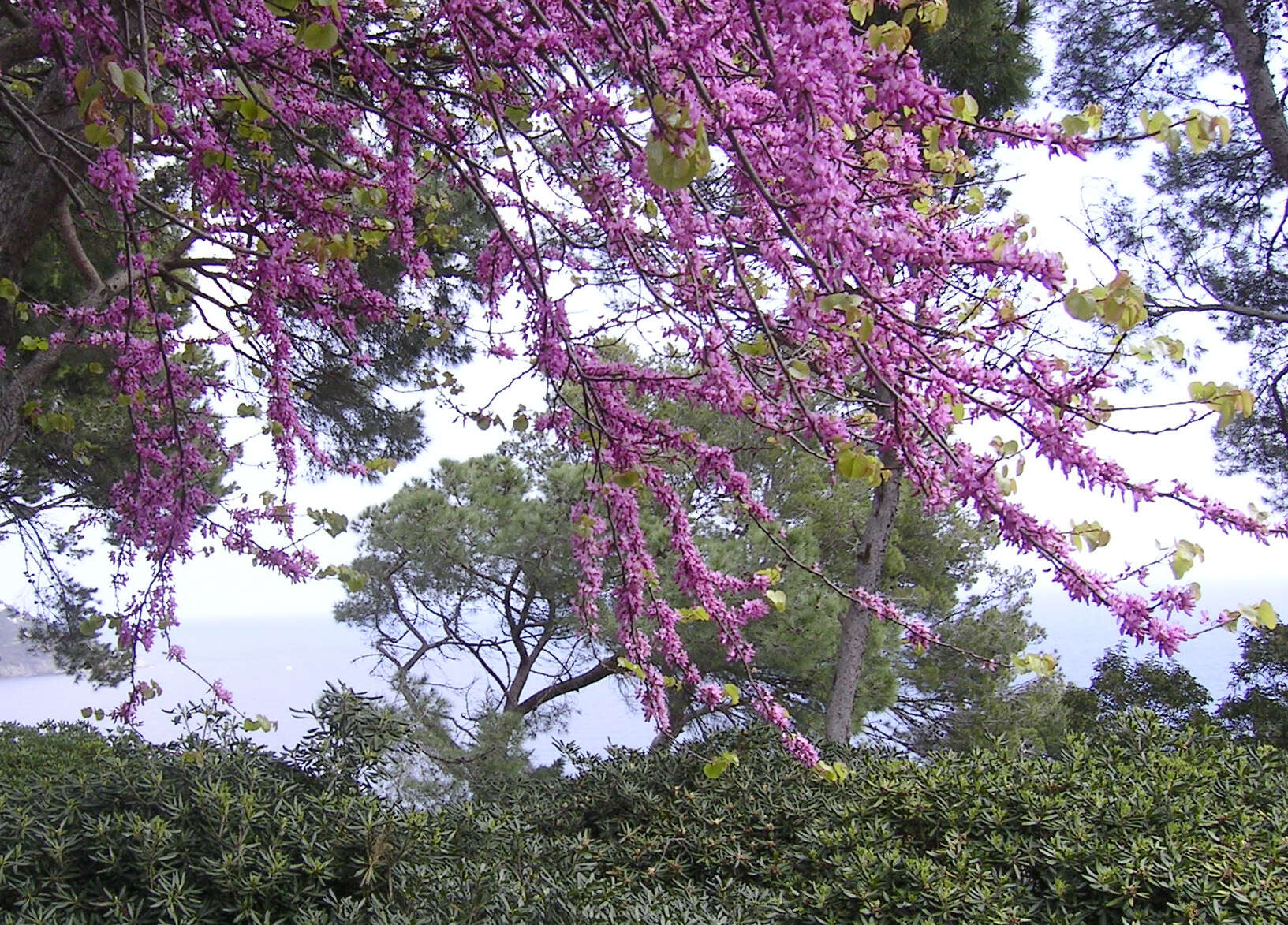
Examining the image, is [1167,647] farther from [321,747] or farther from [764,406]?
[321,747]

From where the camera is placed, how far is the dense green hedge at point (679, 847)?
179cm

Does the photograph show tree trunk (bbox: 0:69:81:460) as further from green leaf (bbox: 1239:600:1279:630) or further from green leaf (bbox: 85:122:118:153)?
green leaf (bbox: 1239:600:1279:630)

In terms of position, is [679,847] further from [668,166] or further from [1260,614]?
[668,166]

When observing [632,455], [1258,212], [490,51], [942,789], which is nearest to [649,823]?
[942,789]

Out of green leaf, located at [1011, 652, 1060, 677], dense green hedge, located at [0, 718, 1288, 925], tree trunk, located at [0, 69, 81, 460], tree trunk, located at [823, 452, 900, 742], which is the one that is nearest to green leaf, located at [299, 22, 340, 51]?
green leaf, located at [1011, 652, 1060, 677]

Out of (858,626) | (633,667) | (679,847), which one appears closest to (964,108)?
(633,667)

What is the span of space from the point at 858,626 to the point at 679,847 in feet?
10.6

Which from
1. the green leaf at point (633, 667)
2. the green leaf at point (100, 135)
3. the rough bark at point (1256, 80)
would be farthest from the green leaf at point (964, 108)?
the rough bark at point (1256, 80)

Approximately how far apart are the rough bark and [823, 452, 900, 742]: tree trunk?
3280mm

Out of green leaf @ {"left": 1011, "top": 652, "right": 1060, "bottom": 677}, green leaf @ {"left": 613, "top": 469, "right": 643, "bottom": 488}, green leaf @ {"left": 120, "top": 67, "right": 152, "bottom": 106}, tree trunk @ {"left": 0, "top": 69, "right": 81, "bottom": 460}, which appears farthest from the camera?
tree trunk @ {"left": 0, "top": 69, "right": 81, "bottom": 460}

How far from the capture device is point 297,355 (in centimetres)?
462

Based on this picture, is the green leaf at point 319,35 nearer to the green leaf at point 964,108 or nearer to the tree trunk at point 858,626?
the green leaf at point 964,108

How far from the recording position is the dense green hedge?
5.88 ft

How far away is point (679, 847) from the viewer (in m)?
2.61
